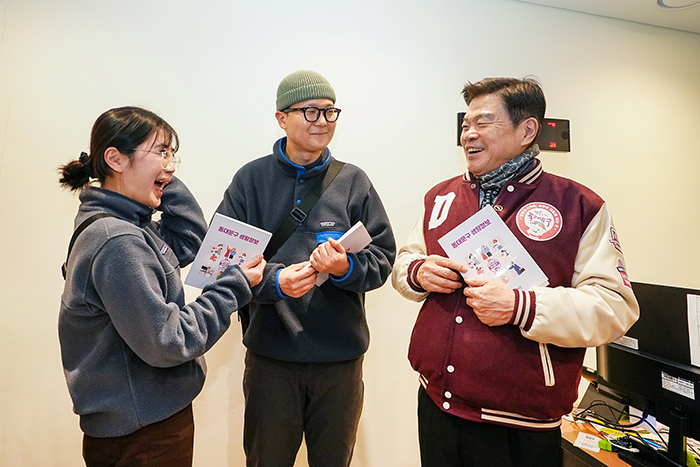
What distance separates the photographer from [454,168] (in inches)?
99.1

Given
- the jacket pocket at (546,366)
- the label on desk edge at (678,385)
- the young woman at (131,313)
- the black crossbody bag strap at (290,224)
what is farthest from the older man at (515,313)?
the young woman at (131,313)

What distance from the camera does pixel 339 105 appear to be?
2.35 metres

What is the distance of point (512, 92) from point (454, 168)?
1.15 meters

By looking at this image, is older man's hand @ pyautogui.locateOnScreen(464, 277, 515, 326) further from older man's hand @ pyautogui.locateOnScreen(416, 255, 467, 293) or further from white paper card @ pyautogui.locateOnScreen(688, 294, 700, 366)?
white paper card @ pyautogui.locateOnScreen(688, 294, 700, 366)

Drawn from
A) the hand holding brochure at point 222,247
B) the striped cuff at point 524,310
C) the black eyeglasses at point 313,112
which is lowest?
the striped cuff at point 524,310

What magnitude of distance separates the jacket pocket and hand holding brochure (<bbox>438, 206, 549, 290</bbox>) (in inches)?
7.5

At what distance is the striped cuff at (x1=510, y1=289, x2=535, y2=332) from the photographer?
3.75 ft

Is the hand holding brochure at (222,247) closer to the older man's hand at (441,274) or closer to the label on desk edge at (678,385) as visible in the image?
the older man's hand at (441,274)

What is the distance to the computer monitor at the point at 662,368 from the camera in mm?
1290

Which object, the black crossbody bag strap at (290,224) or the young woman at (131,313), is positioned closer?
the young woman at (131,313)

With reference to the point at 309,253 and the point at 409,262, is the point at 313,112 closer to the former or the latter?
the point at 309,253

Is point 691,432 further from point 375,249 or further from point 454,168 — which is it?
point 454,168

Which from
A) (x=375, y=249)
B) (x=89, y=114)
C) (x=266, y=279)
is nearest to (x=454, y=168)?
(x=375, y=249)

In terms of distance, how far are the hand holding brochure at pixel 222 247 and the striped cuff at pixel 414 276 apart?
0.51 meters
